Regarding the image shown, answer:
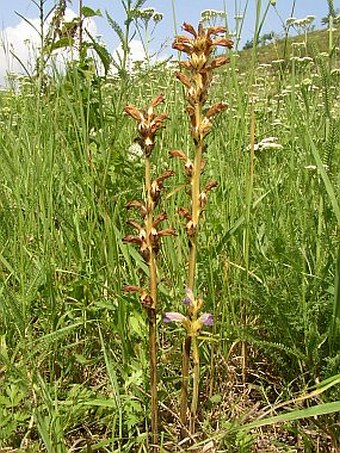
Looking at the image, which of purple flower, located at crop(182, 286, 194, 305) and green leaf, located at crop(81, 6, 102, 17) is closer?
purple flower, located at crop(182, 286, 194, 305)

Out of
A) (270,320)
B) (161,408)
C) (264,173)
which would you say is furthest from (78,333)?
(264,173)

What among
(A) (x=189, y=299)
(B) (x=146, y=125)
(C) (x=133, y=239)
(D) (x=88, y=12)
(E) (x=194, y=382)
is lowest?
(E) (x=194, y=382)

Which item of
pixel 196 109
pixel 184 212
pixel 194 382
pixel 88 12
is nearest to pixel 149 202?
pixel 184 212

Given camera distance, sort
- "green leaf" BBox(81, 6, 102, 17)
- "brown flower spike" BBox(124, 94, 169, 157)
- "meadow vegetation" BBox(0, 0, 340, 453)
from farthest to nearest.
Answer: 1. "green leaf" BBox(81, 6, 102, 17)
2. "meadow vegetation" BBox(0, 0, 340, 453)
3. "brown flower spike" BBox(124, 94, 169, 157)

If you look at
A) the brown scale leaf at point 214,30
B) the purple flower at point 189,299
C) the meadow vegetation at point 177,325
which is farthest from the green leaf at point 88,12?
the purple flower at point 189,299

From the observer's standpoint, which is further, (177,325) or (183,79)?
(177,325)

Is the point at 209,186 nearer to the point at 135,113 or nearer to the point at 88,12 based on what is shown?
the point at 135,113

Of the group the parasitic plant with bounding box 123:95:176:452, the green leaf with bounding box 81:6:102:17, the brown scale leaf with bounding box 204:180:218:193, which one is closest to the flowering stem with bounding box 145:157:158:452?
the parasitic plant with bounding box 123:95:176:452

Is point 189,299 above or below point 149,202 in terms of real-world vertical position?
below

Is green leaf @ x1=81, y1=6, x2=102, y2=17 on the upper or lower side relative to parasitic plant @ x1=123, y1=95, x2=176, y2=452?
upper

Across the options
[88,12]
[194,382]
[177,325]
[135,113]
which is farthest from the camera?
[88,12]

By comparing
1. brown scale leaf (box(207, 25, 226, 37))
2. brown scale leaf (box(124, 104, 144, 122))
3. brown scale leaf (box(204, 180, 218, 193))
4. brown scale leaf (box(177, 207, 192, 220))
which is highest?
brown scale leaf (box(207, 25, 226, 37))

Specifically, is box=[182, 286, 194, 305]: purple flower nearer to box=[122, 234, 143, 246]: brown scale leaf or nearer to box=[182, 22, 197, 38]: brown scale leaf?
box=[122, 234, 143, 246]: brown scale leaf

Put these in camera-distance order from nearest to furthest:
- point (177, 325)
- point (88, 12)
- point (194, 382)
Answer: point (194, 382) → point (177, 325) → point (88, 12)
